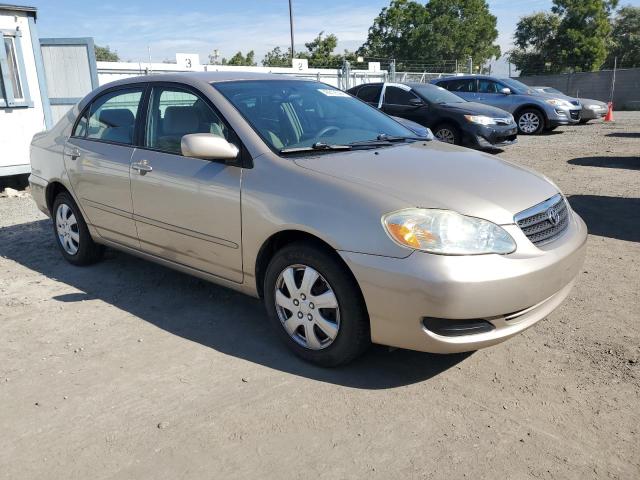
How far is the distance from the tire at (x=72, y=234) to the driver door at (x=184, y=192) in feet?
3.43

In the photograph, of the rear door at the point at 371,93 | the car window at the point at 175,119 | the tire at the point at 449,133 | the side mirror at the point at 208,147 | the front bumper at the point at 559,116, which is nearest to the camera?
the side mirror at the point at 208,147

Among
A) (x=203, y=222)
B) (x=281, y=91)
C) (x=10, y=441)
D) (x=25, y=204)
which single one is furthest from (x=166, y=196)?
(x=25, y=204)

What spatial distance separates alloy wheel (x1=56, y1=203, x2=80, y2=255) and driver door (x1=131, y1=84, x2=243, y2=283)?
3.92 feet

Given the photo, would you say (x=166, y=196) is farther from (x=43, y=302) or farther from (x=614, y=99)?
(x=614, y=99)

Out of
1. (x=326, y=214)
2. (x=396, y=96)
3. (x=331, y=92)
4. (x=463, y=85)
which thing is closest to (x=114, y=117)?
(x=331, y=92)

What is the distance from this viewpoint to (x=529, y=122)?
1518 cm

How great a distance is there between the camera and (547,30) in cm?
4759

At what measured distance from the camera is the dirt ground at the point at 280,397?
2461mm

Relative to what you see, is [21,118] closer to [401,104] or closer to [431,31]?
[401,104]

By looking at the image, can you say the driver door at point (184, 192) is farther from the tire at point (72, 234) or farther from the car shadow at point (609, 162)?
the car shadow at point (609, 162)

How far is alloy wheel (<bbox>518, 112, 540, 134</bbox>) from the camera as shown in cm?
1506

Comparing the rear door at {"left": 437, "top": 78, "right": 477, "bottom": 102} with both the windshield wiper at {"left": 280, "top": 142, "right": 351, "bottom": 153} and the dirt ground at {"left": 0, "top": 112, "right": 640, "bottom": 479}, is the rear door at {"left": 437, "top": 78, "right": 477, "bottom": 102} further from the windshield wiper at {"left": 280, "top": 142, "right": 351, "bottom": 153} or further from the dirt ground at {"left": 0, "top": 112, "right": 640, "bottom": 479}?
the windshield wiper at {"left": 280, "top": 142, "right": 351, "bottom": 153}

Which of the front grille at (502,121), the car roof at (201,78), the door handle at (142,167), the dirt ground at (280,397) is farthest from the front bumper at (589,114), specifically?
the door handle at (142,167)

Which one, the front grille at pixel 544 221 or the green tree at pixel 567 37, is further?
the green tree at pixel 567 37
